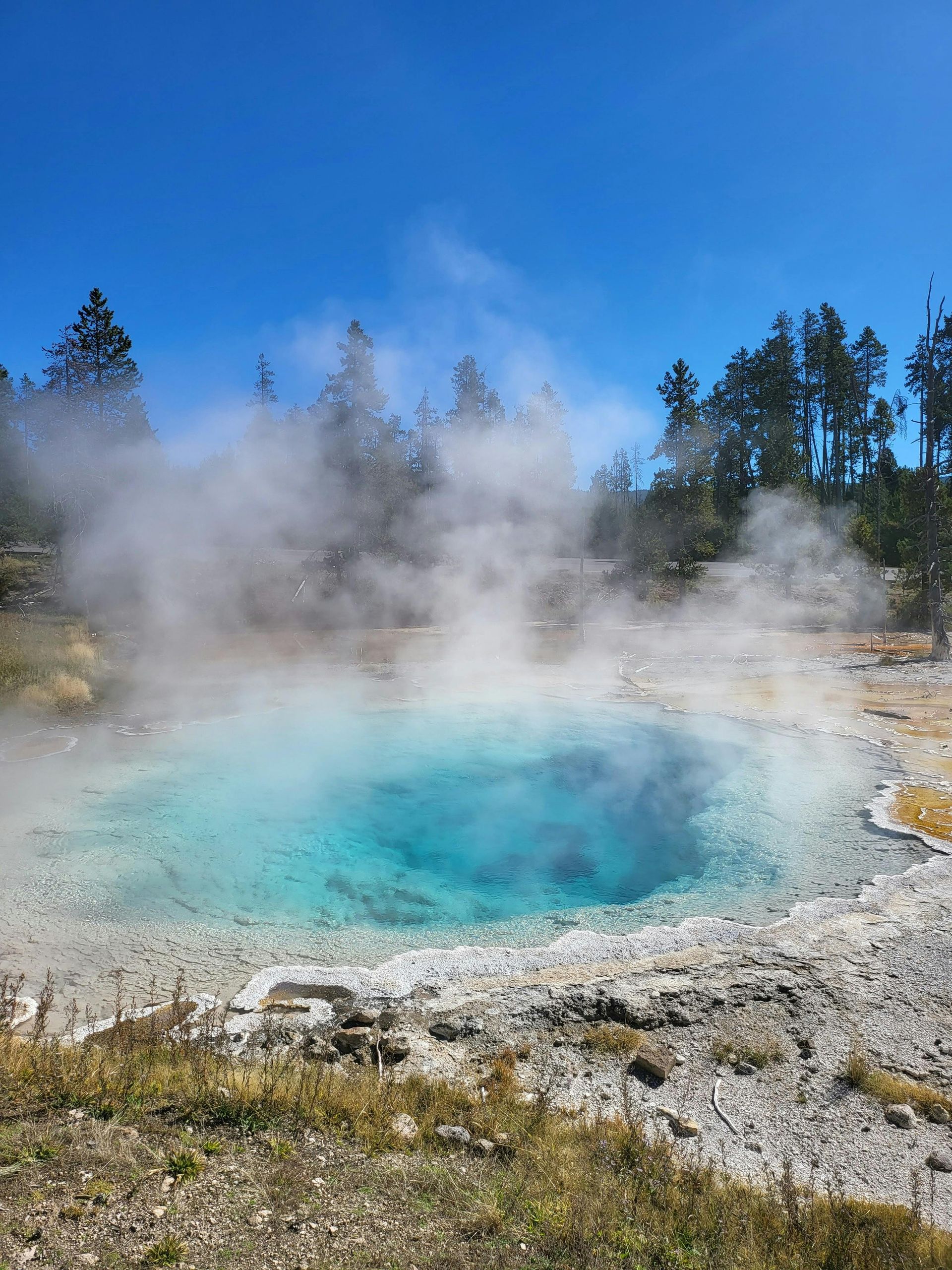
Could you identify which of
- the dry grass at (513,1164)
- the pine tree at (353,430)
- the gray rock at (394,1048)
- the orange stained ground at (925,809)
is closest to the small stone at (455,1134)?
the dry grass at (513,1164)

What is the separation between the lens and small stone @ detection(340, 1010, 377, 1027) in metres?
3.94

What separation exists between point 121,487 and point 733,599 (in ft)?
75.6

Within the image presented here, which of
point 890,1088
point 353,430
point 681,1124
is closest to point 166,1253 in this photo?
point 681,1124

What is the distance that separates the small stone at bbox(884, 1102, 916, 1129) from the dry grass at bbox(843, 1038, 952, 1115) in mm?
57

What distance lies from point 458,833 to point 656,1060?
3933mm

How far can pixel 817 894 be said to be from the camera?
5566 millimetres

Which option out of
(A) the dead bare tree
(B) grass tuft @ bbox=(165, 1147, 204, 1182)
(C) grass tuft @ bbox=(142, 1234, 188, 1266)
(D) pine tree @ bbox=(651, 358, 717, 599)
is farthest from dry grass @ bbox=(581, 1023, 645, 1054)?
(D) pine tree @ bbox=(651, 358, 717, 599)

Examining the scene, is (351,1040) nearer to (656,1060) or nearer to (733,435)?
(656,1060)

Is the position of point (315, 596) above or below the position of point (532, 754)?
above

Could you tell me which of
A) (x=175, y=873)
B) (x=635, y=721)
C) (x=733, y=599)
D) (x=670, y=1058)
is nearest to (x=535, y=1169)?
(x=670, y=1058)

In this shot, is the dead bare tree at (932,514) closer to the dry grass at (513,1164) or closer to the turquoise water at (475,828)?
the turquoise water at (475,828)

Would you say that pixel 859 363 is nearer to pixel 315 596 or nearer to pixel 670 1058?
pixel 315 596

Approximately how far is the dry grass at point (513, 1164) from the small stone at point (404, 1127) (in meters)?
0.04

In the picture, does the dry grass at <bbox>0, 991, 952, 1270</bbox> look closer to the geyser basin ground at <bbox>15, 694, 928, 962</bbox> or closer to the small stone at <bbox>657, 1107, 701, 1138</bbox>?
the small stone at <bbox>657, 1107, 701, 1138</bbox>
